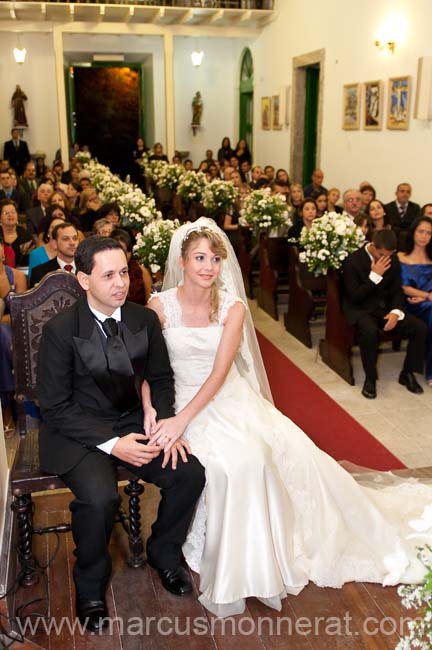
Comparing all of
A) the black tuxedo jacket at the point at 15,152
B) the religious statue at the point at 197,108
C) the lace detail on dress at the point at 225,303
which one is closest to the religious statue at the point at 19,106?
the black tuxedo jacket at the point at 15,152

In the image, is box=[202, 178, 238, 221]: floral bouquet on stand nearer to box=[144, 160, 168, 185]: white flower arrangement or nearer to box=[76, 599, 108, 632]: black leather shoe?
box=[144, 160, 168, 185]: white flower arrangement

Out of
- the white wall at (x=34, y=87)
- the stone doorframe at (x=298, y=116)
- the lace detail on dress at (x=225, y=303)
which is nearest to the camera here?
the lace detail on dress at (x=225, y=303)

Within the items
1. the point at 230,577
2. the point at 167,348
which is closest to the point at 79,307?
the point at 167,348

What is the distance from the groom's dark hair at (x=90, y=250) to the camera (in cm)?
304

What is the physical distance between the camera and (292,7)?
47.1ft

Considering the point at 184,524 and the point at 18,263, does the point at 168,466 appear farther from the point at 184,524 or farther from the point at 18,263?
the point at 18,263

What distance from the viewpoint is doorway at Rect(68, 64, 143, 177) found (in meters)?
20.1

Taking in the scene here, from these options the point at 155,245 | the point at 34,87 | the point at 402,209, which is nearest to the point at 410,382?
the point at 155,245

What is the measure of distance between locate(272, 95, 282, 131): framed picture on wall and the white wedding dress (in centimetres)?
1296

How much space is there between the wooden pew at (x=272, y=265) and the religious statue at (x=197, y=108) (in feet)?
40.3

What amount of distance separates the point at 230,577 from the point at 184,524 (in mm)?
329

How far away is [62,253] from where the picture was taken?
17.1ft

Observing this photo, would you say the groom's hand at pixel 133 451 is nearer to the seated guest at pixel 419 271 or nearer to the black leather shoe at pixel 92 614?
the black leather shoe at pixel 92 614

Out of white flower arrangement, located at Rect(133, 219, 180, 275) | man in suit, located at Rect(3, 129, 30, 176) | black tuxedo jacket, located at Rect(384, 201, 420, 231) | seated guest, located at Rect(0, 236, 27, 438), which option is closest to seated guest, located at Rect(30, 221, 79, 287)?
seated guest, located at Rect(0, 236, 27, 438)
